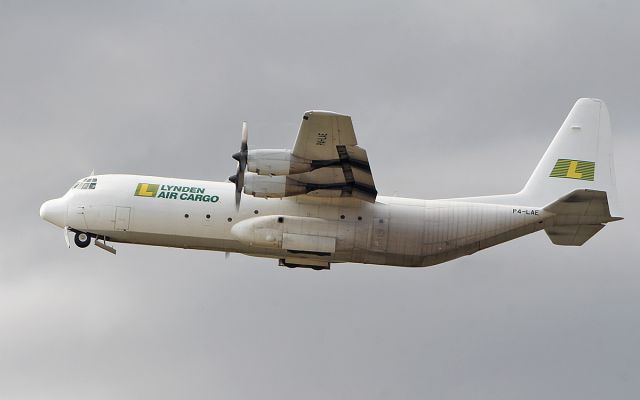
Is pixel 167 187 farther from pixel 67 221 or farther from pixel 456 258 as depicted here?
pixel 456 258

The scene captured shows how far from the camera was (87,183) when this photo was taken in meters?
33.8

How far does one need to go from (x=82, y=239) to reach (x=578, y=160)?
14.1 meters

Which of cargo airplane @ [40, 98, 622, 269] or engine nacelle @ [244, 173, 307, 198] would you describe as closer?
engine nacelle @ [244, 173, 307, 198]

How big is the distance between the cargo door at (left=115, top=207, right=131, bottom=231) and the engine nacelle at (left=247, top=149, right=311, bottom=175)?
14.5 feet

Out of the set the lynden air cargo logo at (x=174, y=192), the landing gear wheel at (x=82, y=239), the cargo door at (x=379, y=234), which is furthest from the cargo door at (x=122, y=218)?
the cargo door at (x=379, y=234)

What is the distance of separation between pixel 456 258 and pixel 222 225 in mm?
6491

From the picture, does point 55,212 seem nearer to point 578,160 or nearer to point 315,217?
point 315,217

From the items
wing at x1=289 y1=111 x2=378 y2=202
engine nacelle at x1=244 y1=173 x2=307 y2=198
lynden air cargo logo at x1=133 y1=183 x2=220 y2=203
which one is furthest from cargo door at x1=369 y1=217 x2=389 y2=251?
lynden air cargo logo at x1=133 y1=183 x2=220 y2=203

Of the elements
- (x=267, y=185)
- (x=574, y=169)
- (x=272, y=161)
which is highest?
(x=574, y=169)

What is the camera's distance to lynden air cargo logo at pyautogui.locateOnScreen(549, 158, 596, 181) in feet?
112

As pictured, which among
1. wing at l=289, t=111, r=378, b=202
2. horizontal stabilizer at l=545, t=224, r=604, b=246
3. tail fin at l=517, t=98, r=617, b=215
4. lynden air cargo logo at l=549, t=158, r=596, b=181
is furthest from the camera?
lynden air cargo logo at l=549, t=158, r=596, b=181

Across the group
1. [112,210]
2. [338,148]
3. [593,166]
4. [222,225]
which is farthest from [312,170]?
[593,166]

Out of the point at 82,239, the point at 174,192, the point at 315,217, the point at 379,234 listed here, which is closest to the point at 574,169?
the point at 379,234

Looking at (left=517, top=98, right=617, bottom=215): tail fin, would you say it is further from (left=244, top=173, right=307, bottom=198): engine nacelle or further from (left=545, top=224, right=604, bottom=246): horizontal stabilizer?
(left=244, top=173, right=307, bottom=198): engine nacelle
